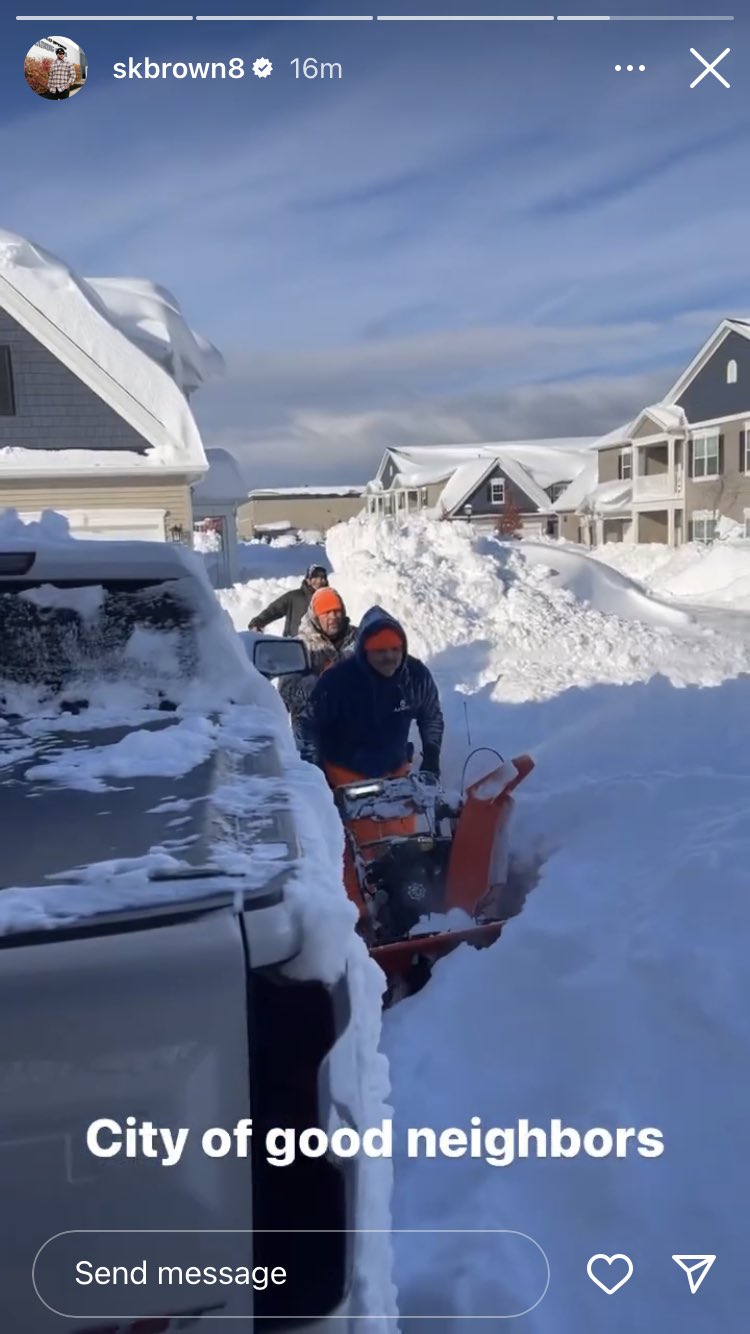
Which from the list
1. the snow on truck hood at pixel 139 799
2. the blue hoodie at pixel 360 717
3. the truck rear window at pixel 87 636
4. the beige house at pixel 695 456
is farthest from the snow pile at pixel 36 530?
the beige house at pixel 695 456

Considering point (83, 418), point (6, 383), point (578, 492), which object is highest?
point (6, 383)

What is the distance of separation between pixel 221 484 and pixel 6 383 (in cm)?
552

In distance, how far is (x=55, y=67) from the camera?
118 inches

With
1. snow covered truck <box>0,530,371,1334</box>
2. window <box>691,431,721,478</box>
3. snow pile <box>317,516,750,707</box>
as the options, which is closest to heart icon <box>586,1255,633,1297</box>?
snow covered truck <box>0,530,371,1334</box>

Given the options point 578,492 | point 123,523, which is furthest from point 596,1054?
point 578,492

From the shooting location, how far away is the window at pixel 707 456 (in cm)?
3656

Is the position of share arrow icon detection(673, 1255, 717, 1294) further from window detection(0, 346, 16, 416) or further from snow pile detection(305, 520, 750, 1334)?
window detection(0, 346, 16, 416)

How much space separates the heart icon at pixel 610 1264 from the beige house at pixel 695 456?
31.2 metres

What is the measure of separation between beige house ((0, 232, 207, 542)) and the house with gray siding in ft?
118

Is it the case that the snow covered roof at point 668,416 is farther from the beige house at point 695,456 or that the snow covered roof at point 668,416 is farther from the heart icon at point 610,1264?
the heart icon at point 610,1264

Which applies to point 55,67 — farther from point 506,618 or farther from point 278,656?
point 506,618

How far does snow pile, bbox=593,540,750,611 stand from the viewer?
822 inches

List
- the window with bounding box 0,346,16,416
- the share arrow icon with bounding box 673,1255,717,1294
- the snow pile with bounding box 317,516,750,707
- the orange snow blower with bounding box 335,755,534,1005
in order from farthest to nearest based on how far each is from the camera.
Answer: the window with bounding box 0,346,16,416
the snow pile with bounding box 317,516,750,707
the orange snow blower with bounding box 335,755,534,1005
the share arrow icon with bounding box 673,1255,717,1294

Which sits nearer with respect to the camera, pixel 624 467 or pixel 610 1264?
pixel 610 1264
